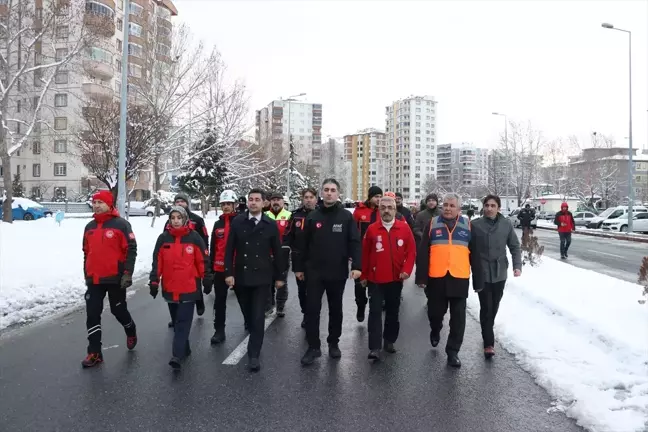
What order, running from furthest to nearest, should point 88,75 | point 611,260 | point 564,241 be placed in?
point 88,75 → point 611,260 → point 564,241

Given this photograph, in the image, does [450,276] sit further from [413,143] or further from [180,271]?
[413,143]

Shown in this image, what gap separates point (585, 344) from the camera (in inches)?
245

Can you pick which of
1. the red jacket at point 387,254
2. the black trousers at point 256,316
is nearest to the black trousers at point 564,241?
the red jacket at point 387,254

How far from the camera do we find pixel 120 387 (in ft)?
15.8

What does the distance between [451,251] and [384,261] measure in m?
0.74

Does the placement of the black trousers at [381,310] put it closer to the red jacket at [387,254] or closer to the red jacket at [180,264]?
the red jacket at [387,254]

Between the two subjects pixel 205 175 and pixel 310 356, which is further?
pixel 205 175

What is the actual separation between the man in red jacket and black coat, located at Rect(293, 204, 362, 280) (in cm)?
25

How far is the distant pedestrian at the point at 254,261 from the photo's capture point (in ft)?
18.1

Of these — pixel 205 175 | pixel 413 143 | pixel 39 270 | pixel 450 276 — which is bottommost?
pixel 39 270

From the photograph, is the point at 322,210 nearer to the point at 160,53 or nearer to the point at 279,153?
the point at 160,53

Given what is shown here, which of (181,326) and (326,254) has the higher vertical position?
(326,254)

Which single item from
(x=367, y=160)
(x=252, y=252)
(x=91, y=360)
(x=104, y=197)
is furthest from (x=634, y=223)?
(x=367, y=160)

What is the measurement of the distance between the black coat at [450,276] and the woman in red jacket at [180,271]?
93.9 inches
